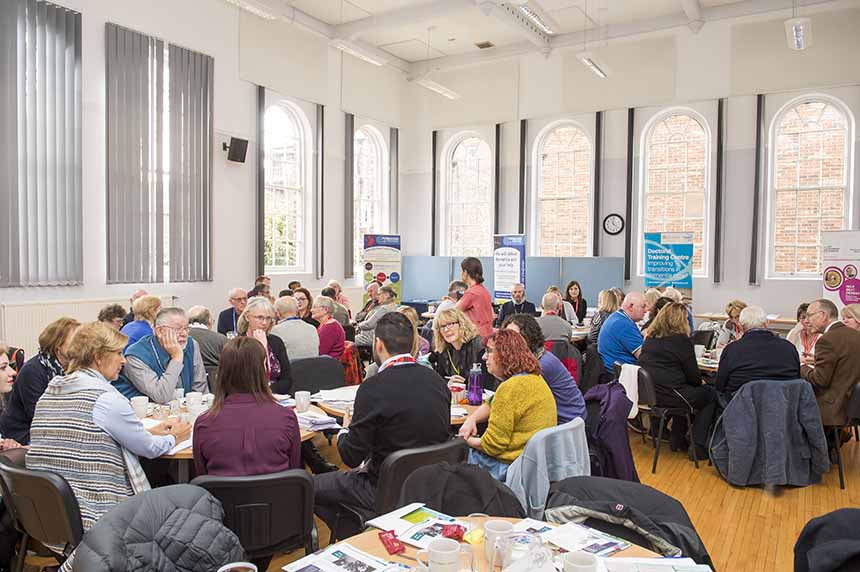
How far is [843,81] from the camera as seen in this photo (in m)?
9.38

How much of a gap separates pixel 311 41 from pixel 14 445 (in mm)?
9269

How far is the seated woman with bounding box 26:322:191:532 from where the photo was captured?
8.25 ft

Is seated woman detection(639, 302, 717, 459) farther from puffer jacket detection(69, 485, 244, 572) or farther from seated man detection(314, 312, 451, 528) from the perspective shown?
puffer jacket detection(69, 485, 244, 572)

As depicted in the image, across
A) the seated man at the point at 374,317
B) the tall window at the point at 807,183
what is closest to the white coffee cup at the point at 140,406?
the seated man at the point at 374,317

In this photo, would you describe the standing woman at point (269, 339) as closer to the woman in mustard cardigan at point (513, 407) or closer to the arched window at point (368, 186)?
the woman in mustard cardigan at point (513, 407)

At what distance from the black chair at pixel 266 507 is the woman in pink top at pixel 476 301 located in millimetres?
3858

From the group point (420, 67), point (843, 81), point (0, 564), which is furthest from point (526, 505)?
point (420, 67)

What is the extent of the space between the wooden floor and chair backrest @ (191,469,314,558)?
1.08 metres

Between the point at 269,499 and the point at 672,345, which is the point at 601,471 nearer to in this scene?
the point at 269,499

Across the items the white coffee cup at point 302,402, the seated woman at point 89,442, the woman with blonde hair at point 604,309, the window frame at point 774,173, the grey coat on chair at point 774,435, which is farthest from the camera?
the window frame at point 774,173

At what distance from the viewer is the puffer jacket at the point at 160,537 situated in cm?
171

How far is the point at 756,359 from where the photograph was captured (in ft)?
15.5

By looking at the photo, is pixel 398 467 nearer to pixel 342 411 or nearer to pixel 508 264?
pixel 342 411

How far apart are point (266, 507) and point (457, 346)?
256 centimetres
